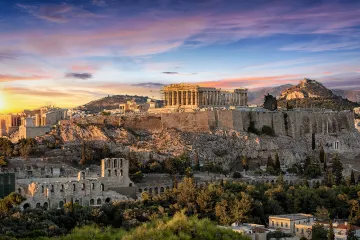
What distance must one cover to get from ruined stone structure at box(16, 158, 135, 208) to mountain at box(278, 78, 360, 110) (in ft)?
191

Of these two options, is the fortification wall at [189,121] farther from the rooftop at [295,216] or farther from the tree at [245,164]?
the rooftop at [295,216]

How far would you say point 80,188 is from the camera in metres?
39.6

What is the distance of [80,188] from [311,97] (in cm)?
7427

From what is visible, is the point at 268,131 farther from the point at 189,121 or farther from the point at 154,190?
the point at 154,190

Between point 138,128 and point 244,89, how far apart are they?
2312 cm

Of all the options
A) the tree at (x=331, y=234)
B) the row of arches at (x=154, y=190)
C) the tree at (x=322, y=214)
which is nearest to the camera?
the tree at (x=331, y=234)

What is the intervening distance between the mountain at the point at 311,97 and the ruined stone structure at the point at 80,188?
58.2 metres

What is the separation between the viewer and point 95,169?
158 ft

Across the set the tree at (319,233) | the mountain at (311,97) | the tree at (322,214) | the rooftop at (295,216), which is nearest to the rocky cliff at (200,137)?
the rooftop at (295,216)

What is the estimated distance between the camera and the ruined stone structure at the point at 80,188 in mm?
38000

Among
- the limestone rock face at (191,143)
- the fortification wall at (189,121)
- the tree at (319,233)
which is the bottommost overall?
the tree at (319,233)

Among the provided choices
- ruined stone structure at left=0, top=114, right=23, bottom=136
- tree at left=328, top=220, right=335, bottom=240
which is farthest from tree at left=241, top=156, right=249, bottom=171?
ruined stone structure at left=0, top=114, right=23, bottom=136

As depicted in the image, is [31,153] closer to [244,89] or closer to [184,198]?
[184,198]

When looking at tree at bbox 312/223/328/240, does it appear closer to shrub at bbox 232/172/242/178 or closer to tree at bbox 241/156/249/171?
shrub at bbox 232/172/242/178
